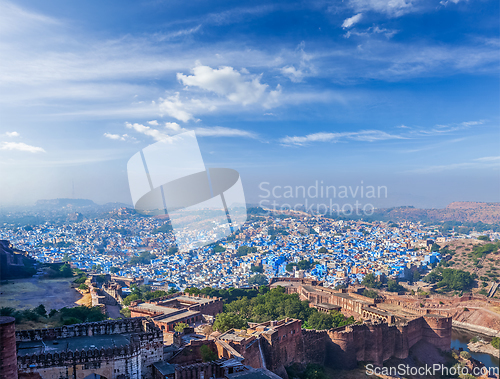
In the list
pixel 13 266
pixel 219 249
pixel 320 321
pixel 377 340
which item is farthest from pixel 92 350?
pixel 219 249

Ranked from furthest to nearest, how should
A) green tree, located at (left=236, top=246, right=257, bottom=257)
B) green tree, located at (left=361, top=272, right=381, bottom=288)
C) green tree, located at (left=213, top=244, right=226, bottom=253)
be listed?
green tree, located at (left=213, top=244, right=226, bottom=253), green tree, located at (left=236, top=246, right=257, bottom=257), green tree, located at (left=361, top=272, right=381, bottom=288)

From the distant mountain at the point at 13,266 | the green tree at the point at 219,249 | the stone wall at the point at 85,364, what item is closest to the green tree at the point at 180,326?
the stone wall at the point at 85,364

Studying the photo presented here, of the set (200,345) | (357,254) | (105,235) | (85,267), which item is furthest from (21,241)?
(200,345)

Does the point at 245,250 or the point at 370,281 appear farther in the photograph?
the point at 245,250

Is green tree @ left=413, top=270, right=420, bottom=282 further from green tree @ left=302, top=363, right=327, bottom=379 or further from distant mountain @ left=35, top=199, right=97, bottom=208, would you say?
distant mountain @ left=35, top=199, right=97, bottom=208

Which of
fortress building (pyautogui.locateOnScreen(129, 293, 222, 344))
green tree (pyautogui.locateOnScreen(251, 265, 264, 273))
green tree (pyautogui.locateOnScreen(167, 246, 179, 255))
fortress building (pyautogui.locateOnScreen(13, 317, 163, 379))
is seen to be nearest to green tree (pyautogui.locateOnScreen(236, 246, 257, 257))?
green tree (pyautogui.locateOnScreen(167, 246, 179, 255))

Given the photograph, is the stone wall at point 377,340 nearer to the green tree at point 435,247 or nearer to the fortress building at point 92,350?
the fortress building at point 92,350

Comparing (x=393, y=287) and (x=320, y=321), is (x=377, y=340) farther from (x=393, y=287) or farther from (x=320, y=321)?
(x=393, y=287)

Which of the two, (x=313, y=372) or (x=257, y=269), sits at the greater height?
(x=313, y=372)
